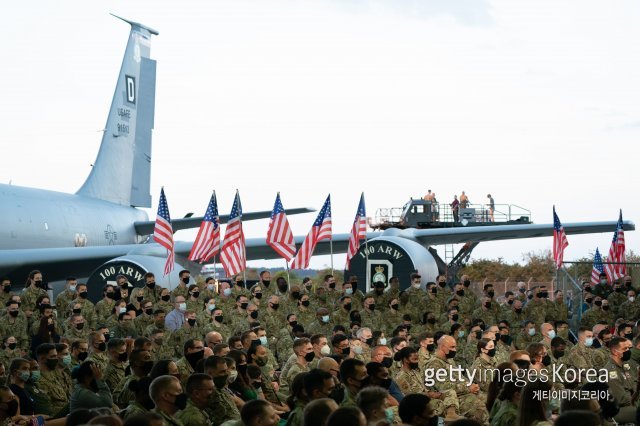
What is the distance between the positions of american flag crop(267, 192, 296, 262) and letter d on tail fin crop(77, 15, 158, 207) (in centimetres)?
1025

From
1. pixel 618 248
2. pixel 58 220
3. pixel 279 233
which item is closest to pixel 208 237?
pixel 279 233

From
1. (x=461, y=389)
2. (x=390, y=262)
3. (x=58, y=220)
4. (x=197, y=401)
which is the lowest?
(x=461, y=389)

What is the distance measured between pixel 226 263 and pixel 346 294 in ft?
9.56

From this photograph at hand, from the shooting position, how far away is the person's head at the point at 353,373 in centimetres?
852

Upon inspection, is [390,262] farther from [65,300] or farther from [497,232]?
[65,300]

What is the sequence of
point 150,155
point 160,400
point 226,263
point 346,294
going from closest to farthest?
point 160,400, point 346,294, point 226,263, point 150,155

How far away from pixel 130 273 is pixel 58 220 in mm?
5654

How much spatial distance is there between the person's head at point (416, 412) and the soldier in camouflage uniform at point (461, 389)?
14.0 ft

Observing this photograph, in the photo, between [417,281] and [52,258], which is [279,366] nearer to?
[417,281]

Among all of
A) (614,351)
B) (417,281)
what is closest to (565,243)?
(417,281)

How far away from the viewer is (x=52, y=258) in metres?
21.7

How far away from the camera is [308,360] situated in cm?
1109

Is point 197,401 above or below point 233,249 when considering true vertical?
below

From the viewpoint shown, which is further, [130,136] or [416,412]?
[130,136]
